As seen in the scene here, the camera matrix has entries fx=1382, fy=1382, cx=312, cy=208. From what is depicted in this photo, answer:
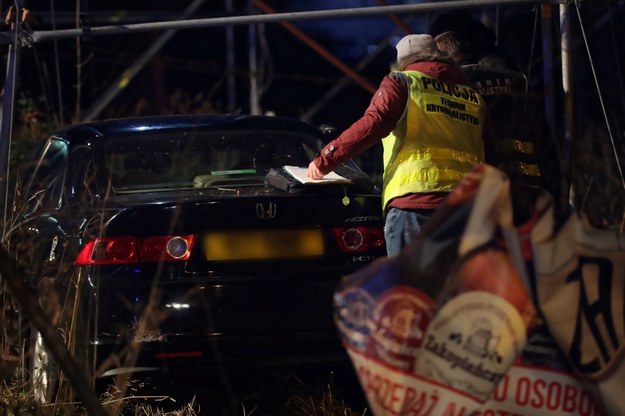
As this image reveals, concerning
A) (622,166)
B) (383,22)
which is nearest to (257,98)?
(383,22)

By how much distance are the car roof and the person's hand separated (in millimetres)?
1291

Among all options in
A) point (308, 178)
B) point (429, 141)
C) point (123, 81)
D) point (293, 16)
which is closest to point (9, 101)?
point (293, 16)

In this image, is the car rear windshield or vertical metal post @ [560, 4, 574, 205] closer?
the car rear windshield

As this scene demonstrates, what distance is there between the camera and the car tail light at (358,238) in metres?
5.89

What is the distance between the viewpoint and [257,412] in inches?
238

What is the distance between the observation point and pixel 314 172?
18.5 ft

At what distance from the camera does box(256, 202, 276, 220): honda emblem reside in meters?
5.76

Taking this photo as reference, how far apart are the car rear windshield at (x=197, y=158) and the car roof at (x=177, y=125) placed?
47 millimetres

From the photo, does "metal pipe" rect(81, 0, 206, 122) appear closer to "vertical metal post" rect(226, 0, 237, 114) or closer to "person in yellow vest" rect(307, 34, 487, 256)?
"vertical metal post" rect(226, 0, 237, 114)

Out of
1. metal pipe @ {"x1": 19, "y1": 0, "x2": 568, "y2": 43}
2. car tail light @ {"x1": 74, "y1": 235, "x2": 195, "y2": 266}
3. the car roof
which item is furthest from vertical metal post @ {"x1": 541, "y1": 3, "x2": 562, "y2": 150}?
car tail light @ {"x1": 74, "y1": 235, "x2": 195, "y2": 266}

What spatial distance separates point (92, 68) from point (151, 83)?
2.48 feet

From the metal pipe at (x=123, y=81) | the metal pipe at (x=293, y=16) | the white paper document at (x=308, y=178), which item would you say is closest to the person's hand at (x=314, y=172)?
the white paper document at (x=308, y=178)

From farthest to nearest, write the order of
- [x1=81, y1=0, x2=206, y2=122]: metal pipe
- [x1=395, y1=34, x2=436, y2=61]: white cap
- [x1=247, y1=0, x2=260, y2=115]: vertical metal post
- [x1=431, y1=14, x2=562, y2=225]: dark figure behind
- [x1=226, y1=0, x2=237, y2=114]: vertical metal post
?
[x1=226, y1=0, x2=237, y2=114]: vertical metal post → [x1=81, y1=0, x2=206, y2=122]: metal pipe → [x1=247, y1=0, x2=260, y2=115]: vertical metal post → [x1=431, y1=14, x2=562, y2=225]: dark figure behind → [x1=395, y1=34, x2=436, y2=61]: white cap

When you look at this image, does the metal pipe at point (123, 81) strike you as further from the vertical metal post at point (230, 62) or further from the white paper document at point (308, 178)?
the white paper document at point (308, 178)
